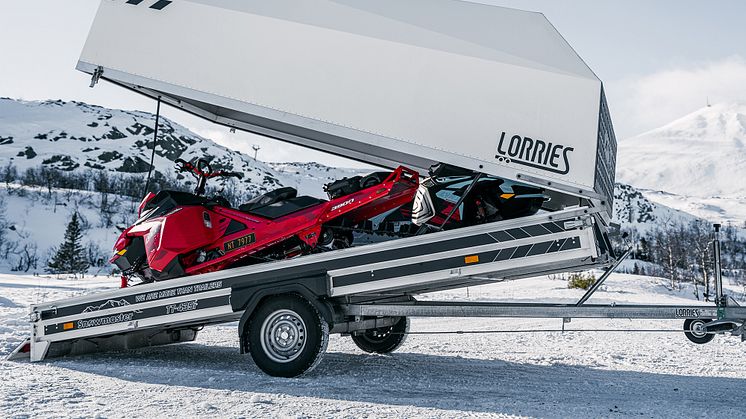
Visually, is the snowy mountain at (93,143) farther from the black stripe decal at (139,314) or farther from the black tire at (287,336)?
the black tire at (287,336)

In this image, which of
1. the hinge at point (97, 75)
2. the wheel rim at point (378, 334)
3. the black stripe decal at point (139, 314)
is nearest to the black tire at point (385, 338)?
the wheel rim at point (378, 334)

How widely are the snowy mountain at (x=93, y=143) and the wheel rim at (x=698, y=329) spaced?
10179cm

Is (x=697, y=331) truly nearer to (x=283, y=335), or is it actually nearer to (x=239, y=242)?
(x=283, y=335)

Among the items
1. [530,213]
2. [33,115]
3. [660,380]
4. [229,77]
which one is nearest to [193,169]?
[229,77]

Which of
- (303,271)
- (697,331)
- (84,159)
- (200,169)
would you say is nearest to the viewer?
(697,331)

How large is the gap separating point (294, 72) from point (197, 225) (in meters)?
2.01

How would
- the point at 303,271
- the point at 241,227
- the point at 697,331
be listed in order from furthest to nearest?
the point at 241,227 → the point at 303,271 → the point at 697,331

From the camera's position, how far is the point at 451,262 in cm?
575

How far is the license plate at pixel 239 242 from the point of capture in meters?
6.95

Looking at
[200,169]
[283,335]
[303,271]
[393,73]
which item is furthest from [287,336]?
[393,73]

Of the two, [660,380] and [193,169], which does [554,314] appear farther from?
[193,169]

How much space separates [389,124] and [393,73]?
1.59ft

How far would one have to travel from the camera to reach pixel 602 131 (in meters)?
5.85

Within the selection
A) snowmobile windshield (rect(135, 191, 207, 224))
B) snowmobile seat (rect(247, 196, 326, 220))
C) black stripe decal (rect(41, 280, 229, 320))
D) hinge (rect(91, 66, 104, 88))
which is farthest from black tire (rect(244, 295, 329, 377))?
hinge (rect(91, 66, 104, 88))
